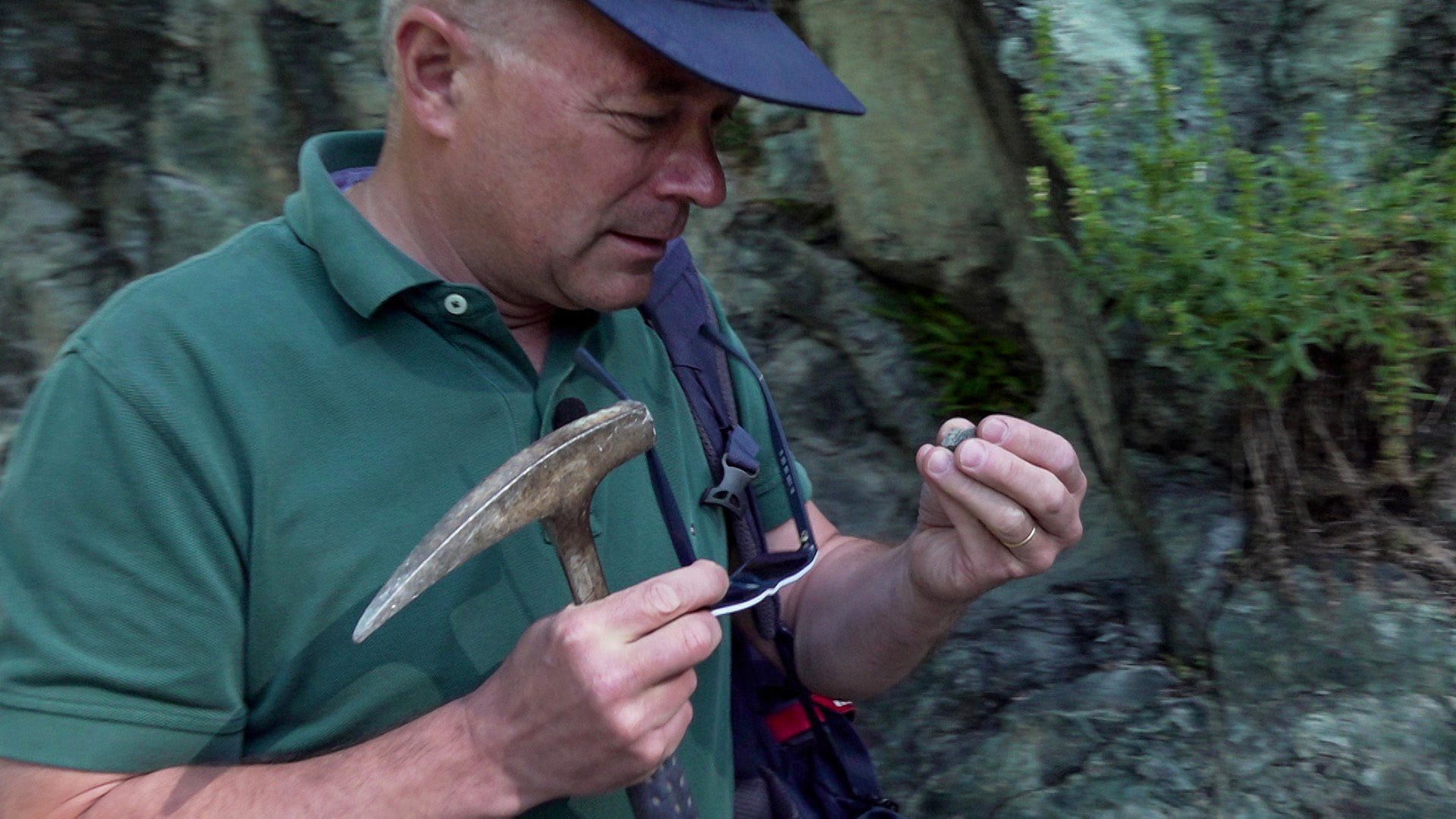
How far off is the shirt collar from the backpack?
18.5 inches

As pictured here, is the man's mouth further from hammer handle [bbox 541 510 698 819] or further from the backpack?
hammer handle [bbox 541 510 698 819]

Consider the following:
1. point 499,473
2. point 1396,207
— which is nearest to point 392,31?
point 499,473

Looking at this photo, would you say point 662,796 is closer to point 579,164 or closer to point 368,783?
point 368,783

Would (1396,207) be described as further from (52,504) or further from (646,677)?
(52,504)

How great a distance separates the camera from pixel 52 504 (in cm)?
144

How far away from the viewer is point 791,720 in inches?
91.4

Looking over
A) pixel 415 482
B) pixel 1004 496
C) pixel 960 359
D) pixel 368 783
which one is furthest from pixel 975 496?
pixel 960 359

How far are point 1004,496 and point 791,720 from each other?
0.76 m

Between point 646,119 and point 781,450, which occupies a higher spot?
point 646,119

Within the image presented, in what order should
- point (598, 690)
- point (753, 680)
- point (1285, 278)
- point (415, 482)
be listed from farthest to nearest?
1. point (1285, 278)
2. point (753, 680)
3. point (415, 482)
4. point (598, 690)

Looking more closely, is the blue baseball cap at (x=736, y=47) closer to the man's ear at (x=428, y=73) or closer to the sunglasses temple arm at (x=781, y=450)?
the man's ear at (x=428, y=73)

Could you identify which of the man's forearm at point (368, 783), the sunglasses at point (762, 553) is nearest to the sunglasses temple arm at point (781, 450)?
the sunglasses at point (762, 553)

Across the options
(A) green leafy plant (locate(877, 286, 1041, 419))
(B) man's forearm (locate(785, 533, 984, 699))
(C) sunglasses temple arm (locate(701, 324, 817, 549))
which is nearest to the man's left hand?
(B) man's forearm (locate(785, 533, 984, 699))

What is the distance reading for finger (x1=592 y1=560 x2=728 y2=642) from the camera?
145 cm
